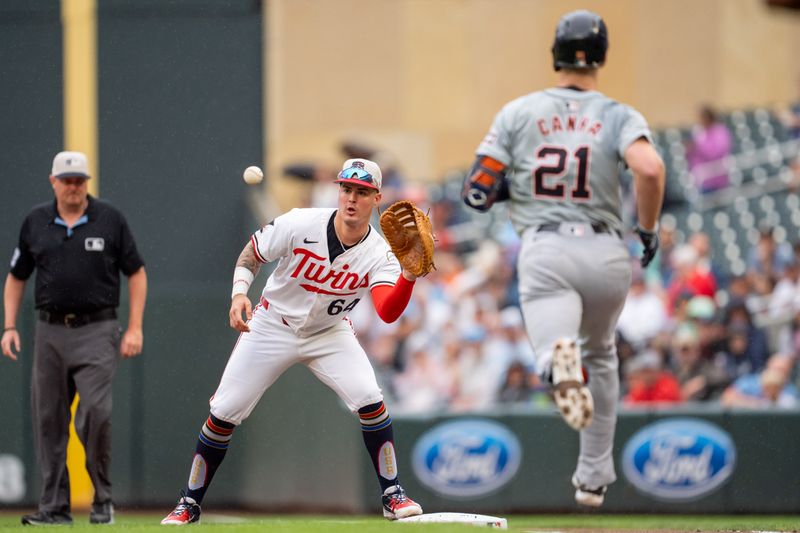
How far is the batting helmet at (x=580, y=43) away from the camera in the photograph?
248 inches

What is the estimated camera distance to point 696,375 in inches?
472

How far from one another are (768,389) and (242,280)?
6.38 metres

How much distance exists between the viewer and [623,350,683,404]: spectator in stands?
11.9 m

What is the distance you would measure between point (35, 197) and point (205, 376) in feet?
8.06

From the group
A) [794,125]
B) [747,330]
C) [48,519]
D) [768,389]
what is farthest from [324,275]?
[794,125]

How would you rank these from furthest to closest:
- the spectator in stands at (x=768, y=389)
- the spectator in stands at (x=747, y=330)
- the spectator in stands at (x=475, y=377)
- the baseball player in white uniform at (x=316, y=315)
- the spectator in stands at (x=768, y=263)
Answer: the spectator in stands at (x=768, y=263) → the spectator in stands at (x=475, y=377) → the spectator in stands at (x=747, y=330) → the spectator in stands at (x=768, y=389) → the baseball player in white uniform at (x=316, y=315)

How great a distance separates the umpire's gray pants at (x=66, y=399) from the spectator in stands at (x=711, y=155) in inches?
383

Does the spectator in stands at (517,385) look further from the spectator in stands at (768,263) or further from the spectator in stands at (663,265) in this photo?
the spectator in stands at (768,263)

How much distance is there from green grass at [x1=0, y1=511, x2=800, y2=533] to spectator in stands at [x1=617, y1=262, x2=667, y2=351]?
65.8 inches

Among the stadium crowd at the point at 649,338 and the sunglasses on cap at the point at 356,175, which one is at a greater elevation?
the sunglasses on cap at the point at 356,175

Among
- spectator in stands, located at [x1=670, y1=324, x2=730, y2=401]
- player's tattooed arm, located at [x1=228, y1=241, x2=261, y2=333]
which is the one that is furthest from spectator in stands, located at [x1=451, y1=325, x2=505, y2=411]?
player's tattooed arm, located at [x1=228, y1=241, x2=261, y2=333]

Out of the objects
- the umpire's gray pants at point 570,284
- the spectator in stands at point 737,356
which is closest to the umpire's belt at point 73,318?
the umpire's gray pants at point 570,284

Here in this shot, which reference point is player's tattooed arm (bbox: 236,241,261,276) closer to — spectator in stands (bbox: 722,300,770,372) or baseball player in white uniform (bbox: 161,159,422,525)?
baseball player in white uniform (bbox: 161,159,422,525)

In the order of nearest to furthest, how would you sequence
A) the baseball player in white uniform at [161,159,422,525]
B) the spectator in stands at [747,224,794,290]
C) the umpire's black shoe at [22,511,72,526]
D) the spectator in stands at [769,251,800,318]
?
the baseball player in white uniform at [161,159,422,525] → the umpire's black shoe at [22,511,72,526] → the spectator in stands at [769,251,800,318] → the spectator in stands at [747,224,794,290]
